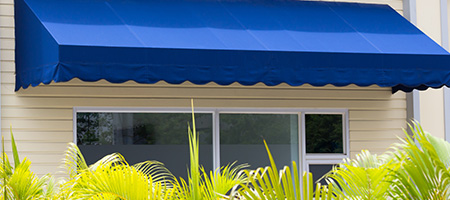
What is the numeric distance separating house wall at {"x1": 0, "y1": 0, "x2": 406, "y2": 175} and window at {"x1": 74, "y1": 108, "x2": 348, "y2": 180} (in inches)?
5.2

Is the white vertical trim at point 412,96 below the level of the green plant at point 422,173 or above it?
above

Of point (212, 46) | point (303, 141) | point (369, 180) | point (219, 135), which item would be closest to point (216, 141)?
point (219, 135)

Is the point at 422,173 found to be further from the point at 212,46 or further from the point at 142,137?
the point at 142,137

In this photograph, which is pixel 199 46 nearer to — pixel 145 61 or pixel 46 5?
pixel 145 61

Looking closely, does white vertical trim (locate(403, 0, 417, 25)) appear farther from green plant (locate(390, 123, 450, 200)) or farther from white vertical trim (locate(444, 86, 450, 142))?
green plant (locate(390, 123, 450, 200))

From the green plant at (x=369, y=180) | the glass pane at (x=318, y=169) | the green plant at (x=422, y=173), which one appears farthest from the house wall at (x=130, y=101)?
the green plant at (x=422, y=173)

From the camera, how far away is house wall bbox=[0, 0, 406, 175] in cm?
812

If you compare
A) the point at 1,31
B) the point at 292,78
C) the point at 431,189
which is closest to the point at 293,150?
the point at 292,78

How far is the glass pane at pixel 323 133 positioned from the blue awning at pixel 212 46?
1.36 metres

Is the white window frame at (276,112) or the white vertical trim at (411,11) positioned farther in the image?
the white vertical trim at (411,11)

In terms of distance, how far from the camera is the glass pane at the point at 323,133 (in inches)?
362

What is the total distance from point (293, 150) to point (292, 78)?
72.4 inches

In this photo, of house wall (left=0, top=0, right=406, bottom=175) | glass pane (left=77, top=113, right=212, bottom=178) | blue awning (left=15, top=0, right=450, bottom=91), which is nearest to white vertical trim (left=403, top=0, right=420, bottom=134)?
house wall (left=0, top=0, right=406, bottom=175)

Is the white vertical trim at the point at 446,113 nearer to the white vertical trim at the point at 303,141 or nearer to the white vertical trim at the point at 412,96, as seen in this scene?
the white vertical trim at the point at 412,96
